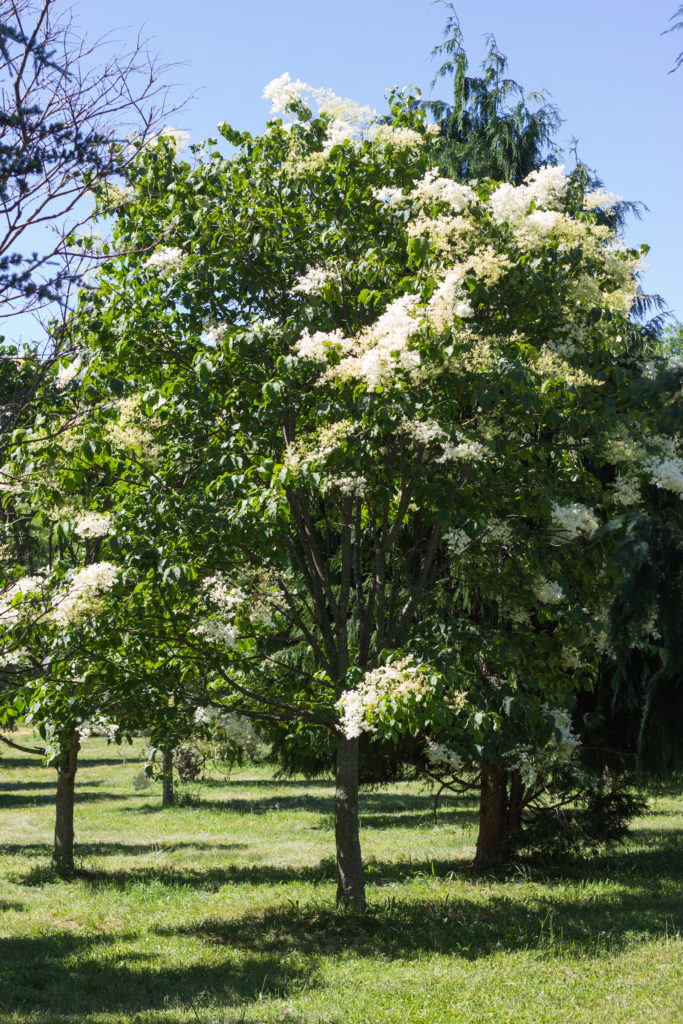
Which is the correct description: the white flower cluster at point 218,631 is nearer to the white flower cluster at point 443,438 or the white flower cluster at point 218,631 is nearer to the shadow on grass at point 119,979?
the white flower cluster at point 443,438

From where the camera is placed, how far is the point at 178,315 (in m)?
9.90

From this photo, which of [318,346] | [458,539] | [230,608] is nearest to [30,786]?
[230,608]

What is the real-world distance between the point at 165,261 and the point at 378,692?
4830 millimetres

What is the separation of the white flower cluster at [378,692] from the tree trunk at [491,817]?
5.67 m

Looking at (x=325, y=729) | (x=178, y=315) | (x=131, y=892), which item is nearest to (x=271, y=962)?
(x=325, y=729)

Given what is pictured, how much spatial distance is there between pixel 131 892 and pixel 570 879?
6123mm

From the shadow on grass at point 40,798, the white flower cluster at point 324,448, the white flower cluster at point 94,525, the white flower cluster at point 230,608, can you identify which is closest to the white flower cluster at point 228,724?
the white flower cluster at point 230,608

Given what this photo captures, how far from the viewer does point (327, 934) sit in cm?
984

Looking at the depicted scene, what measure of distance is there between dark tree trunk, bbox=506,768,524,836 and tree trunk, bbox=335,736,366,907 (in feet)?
13.3

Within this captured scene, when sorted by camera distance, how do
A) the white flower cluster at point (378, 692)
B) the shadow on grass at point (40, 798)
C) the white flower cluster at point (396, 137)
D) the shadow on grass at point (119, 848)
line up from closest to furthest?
the white flower cluster at point (378, 692) → the white flower cluster at point (396, 137) → the shadow on grass at point (119, 848) → the shadow on grass at point (40, 798)

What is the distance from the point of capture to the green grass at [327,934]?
24.6 ft

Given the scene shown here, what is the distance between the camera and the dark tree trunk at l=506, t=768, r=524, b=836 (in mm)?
13953

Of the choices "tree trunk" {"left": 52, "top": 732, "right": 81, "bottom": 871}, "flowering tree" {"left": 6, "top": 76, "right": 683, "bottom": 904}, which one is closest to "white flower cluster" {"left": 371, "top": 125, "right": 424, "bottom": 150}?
"flowering tree" {"left": 6, "top": 76, "right": 683, "bottom": 904}

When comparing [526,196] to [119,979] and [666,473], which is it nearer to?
[666,473]
